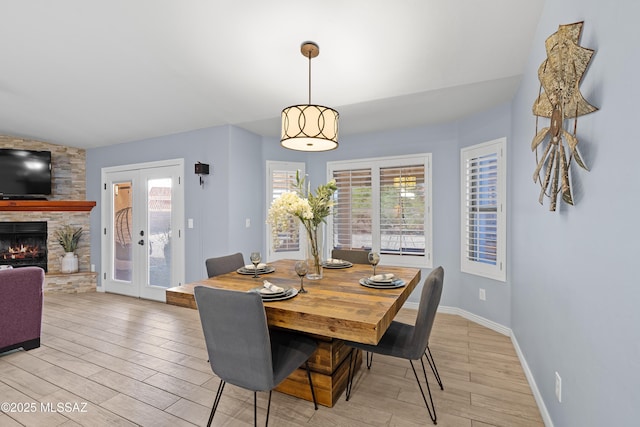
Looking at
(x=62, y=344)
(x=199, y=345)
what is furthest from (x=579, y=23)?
(x=62, y=344)

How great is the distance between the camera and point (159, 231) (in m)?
4.58

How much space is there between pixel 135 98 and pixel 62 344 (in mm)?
2700

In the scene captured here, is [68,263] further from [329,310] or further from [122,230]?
[329,310]

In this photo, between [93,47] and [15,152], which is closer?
[93,47]

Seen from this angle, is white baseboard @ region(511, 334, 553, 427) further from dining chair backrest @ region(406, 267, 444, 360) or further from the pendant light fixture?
the pendant light fixture

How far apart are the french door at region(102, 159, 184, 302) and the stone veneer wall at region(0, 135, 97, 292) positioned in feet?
1.60

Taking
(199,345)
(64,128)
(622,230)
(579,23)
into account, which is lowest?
(199,345)

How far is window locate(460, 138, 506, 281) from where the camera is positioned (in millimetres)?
3254

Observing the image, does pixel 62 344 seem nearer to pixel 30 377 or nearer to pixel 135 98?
pixel 30 377

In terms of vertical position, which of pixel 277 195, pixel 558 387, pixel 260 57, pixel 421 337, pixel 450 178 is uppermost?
pixel 260 57

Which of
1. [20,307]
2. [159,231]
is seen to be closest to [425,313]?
[20,307]

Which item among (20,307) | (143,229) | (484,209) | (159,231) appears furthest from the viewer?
(143,229)

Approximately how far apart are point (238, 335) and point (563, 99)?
1.91 meters

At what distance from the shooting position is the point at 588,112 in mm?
1221
